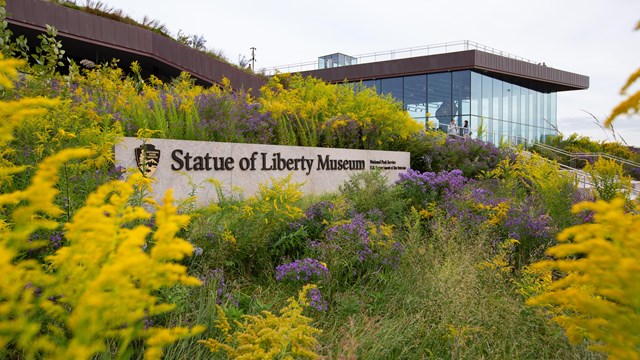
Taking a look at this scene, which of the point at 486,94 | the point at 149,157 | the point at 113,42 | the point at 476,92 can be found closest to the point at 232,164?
the point at 149,157

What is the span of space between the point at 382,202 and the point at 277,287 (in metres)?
2.80

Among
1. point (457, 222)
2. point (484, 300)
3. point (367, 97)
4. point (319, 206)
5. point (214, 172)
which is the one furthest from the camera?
point (367, 97)

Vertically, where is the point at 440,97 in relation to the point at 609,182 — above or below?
above

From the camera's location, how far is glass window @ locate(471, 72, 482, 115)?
26500 mm

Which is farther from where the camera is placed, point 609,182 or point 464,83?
point 464,83

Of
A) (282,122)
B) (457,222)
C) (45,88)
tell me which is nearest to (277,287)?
(457,222)

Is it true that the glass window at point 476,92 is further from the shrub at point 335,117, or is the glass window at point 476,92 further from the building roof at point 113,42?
the shrub at point 335,117

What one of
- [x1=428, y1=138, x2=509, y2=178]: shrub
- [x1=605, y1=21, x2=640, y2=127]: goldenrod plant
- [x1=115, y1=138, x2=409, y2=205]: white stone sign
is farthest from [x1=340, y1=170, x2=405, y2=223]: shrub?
Result: [x1=605, y1=21, x2=640, y2=127]: goldenrod plant

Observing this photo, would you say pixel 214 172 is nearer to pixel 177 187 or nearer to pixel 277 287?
pixel 177 187

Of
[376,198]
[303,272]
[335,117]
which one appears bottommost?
[303,272]

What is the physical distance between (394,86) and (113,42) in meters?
17.1

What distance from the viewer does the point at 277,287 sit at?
3809 millimetres

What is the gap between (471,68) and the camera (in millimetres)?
25672

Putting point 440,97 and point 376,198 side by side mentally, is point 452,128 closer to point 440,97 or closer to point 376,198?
point 440,97
